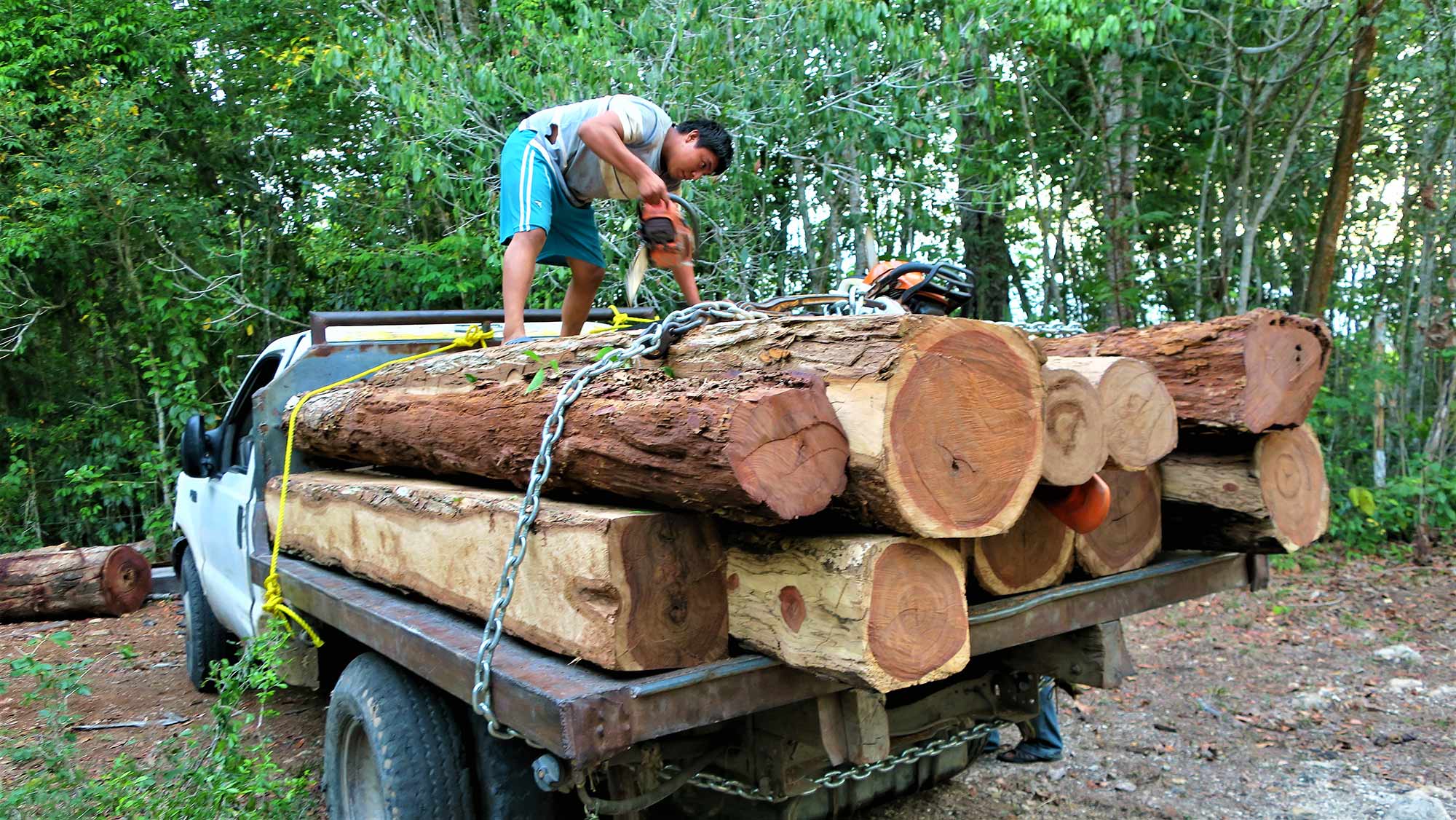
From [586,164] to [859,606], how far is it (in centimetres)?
292

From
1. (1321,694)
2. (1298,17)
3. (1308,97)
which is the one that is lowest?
(1321,694)

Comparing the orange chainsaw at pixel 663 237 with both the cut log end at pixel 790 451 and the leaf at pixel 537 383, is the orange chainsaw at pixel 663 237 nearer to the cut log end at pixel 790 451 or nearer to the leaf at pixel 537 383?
the leaf at pixel 537 383

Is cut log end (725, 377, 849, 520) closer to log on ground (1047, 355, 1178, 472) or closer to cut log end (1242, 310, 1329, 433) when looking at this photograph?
log on ground (1047, 355, 1178, 472)

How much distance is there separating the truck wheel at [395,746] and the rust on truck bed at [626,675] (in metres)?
0.16

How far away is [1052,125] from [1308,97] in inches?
80.5

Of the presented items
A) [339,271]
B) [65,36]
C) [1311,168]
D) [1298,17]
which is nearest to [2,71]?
[65,36]

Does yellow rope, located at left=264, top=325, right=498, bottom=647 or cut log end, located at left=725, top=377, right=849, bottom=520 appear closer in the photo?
cut log end, located at left=725, top=377, right=849, bottom=520

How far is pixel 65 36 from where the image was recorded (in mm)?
10039

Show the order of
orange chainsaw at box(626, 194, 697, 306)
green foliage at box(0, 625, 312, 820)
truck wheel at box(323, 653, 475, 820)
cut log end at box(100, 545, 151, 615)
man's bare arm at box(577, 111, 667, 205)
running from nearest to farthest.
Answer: truck wheel at box(323, 653, 475, 820)
green foliage at box(0, 625, 312, 820)
man's bare arm at box(577, 111, 667, 205)
orange chainsaw at box(626, 194, 697, 306)
cut log end at box(100, 545, 151, 615)

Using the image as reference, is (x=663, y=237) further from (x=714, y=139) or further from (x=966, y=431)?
(x=966, y=431)

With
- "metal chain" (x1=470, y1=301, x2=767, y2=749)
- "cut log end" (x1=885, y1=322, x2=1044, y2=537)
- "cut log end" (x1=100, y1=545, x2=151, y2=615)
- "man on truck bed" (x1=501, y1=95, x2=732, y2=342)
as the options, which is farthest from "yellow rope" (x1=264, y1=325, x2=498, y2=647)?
"cut log end" (x1=100, y1=545, x2=151, y2=615)

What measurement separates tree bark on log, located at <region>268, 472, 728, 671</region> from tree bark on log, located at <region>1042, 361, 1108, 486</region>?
0.77 m

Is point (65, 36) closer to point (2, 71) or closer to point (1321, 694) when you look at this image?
point (2, 71)

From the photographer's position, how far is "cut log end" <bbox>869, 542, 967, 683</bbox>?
1.98 meters
